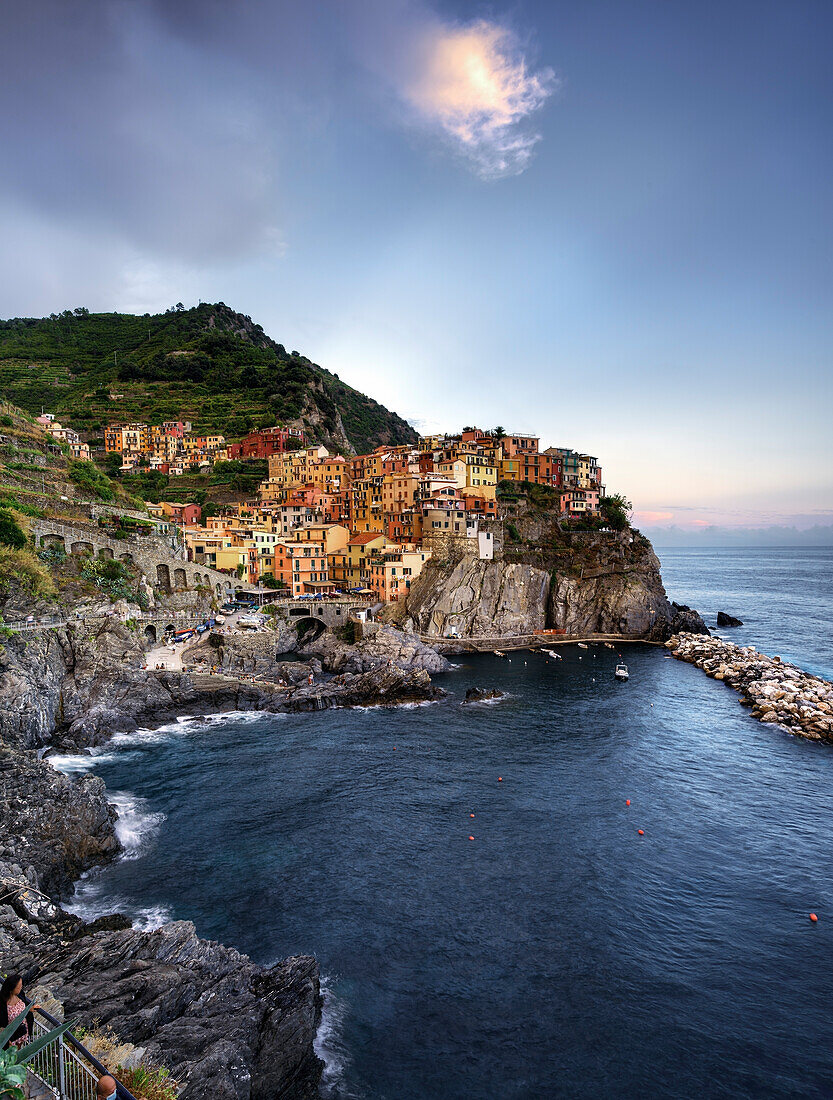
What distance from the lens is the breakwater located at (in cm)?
4156

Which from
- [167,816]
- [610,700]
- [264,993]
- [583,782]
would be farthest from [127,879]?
[610,700]

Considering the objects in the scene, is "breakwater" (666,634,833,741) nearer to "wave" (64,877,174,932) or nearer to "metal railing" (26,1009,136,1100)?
"wave" (64,877,174,932)

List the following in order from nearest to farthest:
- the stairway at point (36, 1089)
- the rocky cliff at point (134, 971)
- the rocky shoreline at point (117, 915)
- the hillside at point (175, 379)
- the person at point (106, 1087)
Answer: the person at point (106, 1087)
the stairway at point (36, 1089)
the rocky cliff at point (134, 971)
the rocky shoreline at point (117, 915)
the hillside at point (175, 379)

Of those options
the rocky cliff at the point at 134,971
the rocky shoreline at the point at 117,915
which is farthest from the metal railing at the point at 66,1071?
the rocky cliff at the point at 134,971

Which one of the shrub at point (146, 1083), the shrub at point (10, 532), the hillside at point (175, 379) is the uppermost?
the hillside at point (175, 379)

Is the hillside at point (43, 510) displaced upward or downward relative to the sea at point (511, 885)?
upward

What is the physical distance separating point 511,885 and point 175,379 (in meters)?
136

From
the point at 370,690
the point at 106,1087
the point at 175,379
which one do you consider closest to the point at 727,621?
the point at 370,690

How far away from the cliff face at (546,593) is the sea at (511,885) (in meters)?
25.2

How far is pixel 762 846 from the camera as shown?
26.6 meters

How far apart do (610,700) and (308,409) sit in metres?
93.5

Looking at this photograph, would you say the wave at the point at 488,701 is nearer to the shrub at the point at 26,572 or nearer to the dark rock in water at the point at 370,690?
the dark rock in water at the point at 370,690

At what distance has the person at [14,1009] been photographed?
28.0 feet

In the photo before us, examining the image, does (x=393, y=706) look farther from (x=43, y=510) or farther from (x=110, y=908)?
(x=43, y=510)
